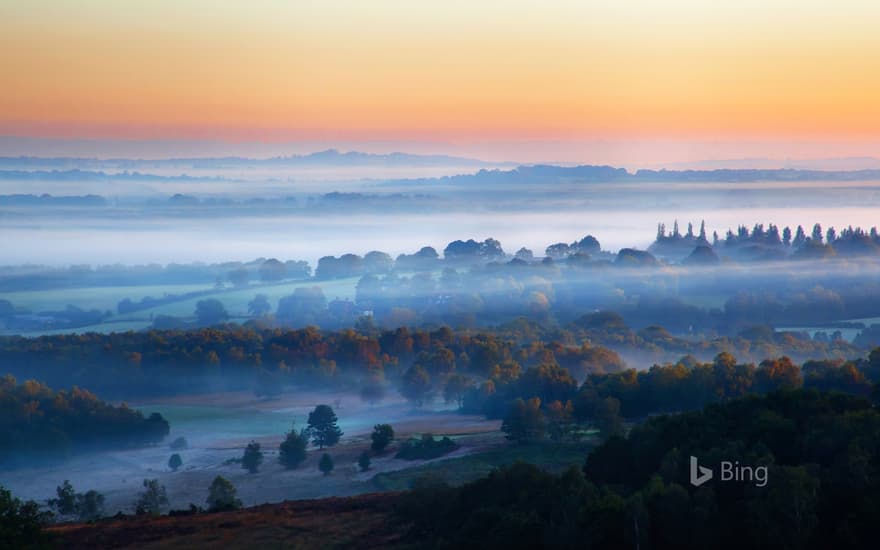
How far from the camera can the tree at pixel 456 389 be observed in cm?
4083

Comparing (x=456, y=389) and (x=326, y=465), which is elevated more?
(x=456, y=389)

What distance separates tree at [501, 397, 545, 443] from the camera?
31453mm

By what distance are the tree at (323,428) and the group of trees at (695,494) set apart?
13.9m

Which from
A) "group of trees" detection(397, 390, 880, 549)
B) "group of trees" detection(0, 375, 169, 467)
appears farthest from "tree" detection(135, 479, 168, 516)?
"group of trees" detection(0, 375, 169, 467)

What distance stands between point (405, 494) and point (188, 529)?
4127 millimetres

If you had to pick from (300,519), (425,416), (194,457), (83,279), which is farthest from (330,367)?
(83,279)

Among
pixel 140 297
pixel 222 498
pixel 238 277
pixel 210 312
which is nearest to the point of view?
pixel 222 498

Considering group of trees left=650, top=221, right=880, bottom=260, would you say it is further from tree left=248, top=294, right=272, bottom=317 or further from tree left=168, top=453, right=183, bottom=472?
tree left=168, top=453, right=183, bottom=472

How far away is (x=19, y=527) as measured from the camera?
16.9 metres

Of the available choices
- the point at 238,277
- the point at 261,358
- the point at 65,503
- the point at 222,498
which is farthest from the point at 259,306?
the point at 222,498

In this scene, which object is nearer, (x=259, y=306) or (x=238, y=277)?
(x=259, y=306)

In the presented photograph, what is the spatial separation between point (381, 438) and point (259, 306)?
4465 centimetres

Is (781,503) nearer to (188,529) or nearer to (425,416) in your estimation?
A: (188,529)

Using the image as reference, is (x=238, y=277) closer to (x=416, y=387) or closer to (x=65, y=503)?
(x=416, y=387)
